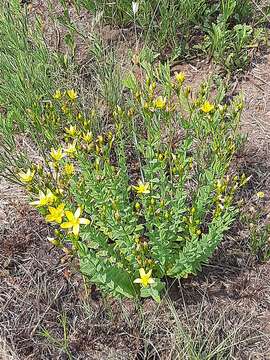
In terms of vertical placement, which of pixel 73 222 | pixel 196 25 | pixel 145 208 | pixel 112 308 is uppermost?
pixel 196 25

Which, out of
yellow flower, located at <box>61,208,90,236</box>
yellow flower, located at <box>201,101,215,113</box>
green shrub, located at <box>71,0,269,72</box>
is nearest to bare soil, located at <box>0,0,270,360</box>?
yellow flower, located at <box>61,208,90,236</box>

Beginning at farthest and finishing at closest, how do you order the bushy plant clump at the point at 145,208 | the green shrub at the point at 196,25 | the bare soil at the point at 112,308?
the green shrub at the point at 196,25, the bare soil at the point at 112,308, the bushy plant clump at the point at 145,208

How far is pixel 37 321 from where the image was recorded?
2334 millimetres

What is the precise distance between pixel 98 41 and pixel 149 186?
4.14 feet

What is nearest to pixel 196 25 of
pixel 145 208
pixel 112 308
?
pixel 145 208

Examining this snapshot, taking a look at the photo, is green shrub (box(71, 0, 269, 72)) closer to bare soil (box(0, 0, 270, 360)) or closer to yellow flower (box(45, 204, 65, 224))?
bare soil (box(0, 0, 270, 360))

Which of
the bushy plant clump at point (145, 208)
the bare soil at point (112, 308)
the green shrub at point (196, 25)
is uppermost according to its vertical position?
the green shrub at point (196, 25)

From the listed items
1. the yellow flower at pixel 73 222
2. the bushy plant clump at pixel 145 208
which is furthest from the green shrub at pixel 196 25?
the yellow flower at pixel 73 222

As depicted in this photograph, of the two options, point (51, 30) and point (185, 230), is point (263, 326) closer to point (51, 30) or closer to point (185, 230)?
point (185, 230)

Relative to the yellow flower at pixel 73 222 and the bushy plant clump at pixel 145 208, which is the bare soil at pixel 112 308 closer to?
the bushy plant clump at pixel 145 208

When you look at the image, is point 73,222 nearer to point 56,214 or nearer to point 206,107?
point 56,214

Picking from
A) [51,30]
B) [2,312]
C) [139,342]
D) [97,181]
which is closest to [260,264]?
[139,342]

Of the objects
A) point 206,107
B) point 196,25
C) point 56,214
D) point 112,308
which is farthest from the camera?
point 196,25

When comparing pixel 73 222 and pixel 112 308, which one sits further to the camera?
pixel 112 308
